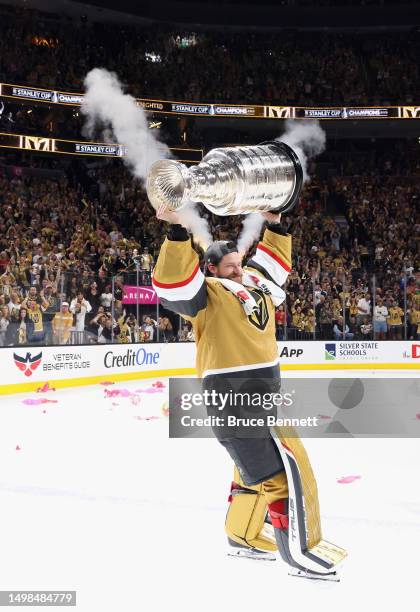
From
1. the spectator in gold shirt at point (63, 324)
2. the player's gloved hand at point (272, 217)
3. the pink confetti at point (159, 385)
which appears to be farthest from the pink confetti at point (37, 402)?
the player's gloved hand at point (272, 217)

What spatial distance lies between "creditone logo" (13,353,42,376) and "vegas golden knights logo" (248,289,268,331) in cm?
766

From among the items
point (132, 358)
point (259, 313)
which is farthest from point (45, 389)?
point (259, 313)

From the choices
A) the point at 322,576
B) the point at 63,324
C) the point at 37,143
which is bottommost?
the point at 322,576

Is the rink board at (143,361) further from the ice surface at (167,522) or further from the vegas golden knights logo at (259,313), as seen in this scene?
the vegas golden knights logo at (259,313)

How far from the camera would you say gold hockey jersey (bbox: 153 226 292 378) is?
9.88 ft

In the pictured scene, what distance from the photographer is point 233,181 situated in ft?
9.95

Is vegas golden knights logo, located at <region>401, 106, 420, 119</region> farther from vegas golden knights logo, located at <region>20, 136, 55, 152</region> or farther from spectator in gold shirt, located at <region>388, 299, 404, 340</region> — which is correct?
vegas golden knights logo, located at <region>20, 136, 55, 152</region>

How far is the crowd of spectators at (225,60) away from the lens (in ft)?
65.5

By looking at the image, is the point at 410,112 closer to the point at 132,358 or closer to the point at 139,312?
the point at 139,312

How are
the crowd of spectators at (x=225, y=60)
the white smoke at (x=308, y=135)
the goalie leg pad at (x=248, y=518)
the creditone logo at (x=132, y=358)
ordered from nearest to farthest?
the goalie leg pad at (x=248, y=518) → the creditone logo at (x=132, y=358) → the crowd of spectators at (x=225, y=60) → the white smoke at (x=308, y=135)

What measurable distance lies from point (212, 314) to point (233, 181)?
70 centimetres

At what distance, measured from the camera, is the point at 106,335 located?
39.8ft

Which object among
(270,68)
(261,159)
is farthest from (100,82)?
(270,68)

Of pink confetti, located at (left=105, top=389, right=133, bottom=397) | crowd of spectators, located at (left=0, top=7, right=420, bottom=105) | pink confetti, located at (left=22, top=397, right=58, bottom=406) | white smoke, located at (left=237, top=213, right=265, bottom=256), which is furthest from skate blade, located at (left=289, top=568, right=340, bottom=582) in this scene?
crowd of spectators, located at (left=0, top=7, right=420, bottom=105)
